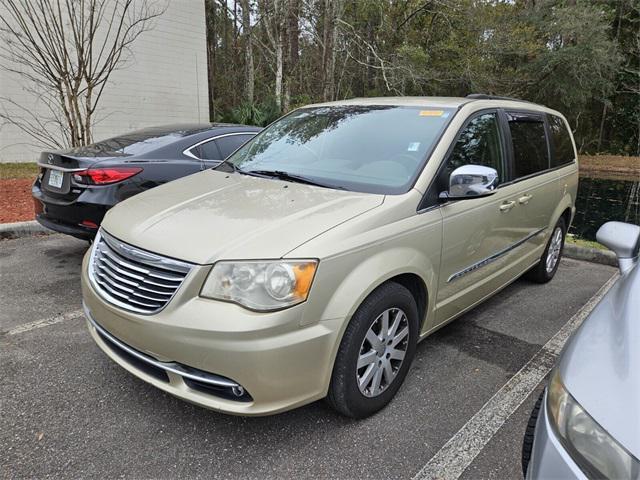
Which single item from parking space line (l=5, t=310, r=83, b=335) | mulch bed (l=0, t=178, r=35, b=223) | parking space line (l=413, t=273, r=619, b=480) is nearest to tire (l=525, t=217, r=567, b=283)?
parking space line (l=413, t=273, r=619, b=480)

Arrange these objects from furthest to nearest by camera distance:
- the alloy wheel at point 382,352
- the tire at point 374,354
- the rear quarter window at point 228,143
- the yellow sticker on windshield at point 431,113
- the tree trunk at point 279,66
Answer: the tree trunk at point 279,66, the rear quarter window at point 228,143, the yellow sticker on windshield at point 431,113, the alloy wheel at point 382,352, the tire at point 374,354

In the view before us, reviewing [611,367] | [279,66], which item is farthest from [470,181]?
[279,66]

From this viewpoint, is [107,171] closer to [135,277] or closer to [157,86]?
[135,277]

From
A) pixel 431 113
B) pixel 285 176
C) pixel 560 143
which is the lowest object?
pixel 285 176

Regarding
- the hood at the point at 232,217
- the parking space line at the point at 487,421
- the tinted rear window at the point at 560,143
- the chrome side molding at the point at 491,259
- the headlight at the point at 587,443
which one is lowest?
the parking space line at the point at 487,421

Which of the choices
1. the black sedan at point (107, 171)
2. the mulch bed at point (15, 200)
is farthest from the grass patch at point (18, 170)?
the black sedan at point (107, 171)

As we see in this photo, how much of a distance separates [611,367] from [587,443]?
26 centimetres

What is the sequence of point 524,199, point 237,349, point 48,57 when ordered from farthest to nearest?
1. point 48,57
2. point 524,199
3. point 237,349

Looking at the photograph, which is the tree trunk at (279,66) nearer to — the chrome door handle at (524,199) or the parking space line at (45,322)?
the chrome door handle at (524,199)

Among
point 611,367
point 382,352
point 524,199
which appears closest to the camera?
point 611,367

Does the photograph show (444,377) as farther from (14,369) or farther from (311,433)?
(14,369)

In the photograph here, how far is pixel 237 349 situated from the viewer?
200 cm

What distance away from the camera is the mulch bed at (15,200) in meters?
6.45

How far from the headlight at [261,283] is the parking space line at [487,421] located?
1052 mm
